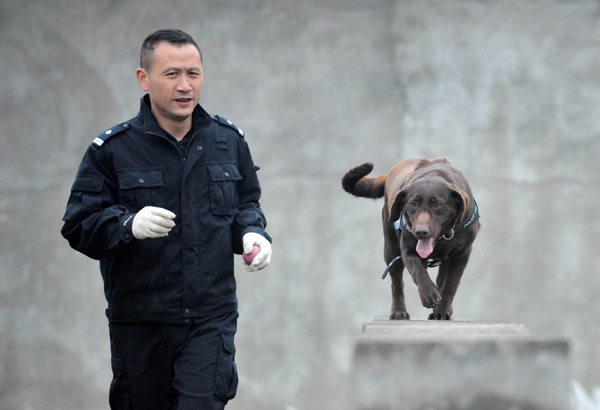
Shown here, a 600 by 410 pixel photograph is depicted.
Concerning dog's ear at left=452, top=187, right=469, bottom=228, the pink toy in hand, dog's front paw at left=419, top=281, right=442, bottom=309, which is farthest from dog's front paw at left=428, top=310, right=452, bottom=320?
the pink toy in hand

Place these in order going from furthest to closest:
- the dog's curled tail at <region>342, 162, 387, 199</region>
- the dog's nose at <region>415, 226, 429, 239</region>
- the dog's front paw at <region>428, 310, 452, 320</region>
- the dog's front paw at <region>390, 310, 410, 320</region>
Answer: the dog's curled tail at <region>342, 162, 387, 199</region> < the dog's front paw at <region>390, 310, 410, 320</region> < the dog's front paw at <region>428, 310, 452, 320</region> < the dog's nose at <region>415, 226, 429, 239</region>

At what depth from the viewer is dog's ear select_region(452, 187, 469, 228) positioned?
171 inches

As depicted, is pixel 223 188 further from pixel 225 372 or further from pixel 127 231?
pixel 225 372

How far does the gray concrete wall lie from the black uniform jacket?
4418 mm

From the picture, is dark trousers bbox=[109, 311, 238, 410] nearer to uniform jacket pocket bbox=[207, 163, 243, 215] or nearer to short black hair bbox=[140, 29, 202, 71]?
uniform jacket pocket bbox=[207, 163, 243, 215]

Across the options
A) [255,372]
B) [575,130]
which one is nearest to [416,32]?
[575,130]

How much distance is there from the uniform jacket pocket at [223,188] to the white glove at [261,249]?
0.50 feet

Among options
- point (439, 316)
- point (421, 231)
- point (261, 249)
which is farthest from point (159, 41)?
point (439, 316)

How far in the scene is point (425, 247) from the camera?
430 cm

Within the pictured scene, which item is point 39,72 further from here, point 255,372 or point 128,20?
point 255,372

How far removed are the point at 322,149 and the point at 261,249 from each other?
4.59 m

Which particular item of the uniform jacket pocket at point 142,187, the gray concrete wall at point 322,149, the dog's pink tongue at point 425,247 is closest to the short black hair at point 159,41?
the uniform jacket pocket at point 142,187

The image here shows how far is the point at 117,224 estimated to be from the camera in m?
3.04

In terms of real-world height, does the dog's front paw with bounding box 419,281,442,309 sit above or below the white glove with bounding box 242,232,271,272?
below
